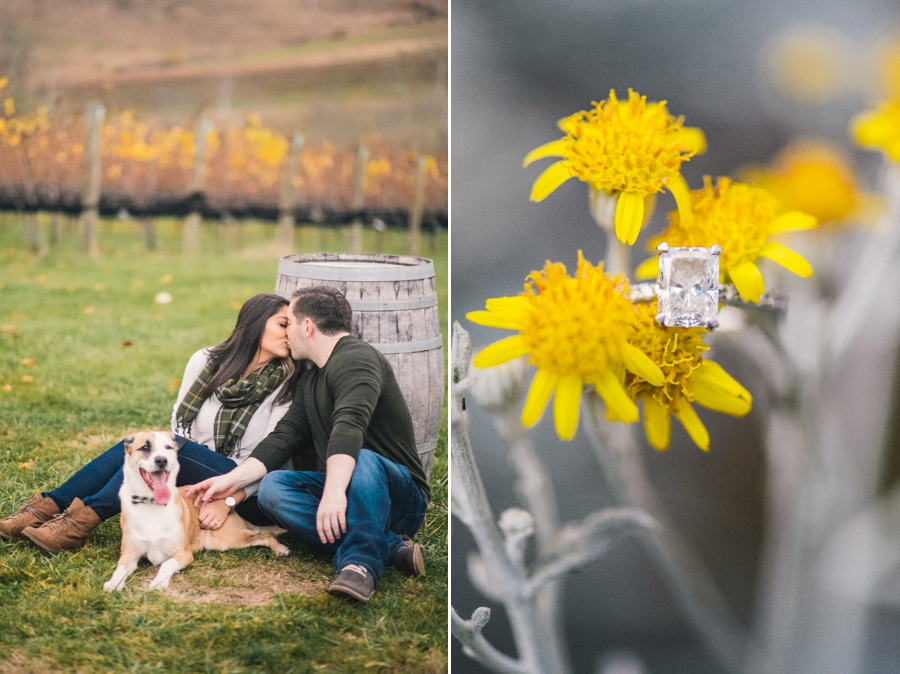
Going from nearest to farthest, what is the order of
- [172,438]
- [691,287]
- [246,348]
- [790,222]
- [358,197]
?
[691,287]
[790,222]
[172,438]
[246,348]
[358,197]

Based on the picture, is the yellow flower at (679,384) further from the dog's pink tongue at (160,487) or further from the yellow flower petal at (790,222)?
the dog's pink tongue at (160,487)

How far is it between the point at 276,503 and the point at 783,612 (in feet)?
3.60

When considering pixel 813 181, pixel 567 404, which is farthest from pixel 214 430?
pixel 813 181

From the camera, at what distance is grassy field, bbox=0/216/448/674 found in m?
1.72

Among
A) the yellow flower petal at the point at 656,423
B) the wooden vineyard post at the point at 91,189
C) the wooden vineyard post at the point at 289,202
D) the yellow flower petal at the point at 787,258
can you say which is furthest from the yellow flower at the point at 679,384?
the wooden vineyard post at the point at 91,189

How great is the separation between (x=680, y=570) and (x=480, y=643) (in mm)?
462

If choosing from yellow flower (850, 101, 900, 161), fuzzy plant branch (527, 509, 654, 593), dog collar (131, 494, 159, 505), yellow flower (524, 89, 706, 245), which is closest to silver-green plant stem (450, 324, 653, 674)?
fuzzy plant branch (527, 509, 654, 593)

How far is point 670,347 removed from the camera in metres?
1.58

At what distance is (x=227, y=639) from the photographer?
5.65ft

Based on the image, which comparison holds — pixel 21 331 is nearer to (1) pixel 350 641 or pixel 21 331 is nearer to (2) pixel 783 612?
(1) pixel 350 641

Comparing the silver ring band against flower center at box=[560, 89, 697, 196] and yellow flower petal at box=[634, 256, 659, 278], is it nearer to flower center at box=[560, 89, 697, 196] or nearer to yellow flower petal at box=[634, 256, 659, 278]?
yellow flower petal at box=[634, 256, 659, 278]

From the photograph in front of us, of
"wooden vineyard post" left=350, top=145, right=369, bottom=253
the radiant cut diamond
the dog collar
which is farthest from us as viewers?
"wooden vineyard post" left=350, top=145, right=369, bottom=253

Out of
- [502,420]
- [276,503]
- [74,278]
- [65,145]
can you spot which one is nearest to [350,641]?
[276,503]

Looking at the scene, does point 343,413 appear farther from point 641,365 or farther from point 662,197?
point 662,197
